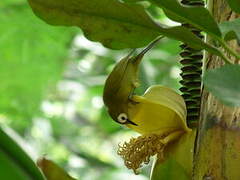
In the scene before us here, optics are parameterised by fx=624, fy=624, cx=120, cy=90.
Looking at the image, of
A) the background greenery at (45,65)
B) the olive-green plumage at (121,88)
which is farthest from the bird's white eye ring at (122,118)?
the background greenery at (45,65)

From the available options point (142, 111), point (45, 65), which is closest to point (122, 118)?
point (142, 111)

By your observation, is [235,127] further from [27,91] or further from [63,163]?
[63,163]

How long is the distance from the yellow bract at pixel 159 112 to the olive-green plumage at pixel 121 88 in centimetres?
1

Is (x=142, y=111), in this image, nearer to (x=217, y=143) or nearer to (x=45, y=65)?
(x=217, y=143)

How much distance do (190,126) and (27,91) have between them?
1.32 m

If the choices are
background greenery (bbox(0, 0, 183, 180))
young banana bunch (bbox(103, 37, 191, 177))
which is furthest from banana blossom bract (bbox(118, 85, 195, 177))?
background greenery (bbox(0, 0, 183, 180))

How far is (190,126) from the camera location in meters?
0.76

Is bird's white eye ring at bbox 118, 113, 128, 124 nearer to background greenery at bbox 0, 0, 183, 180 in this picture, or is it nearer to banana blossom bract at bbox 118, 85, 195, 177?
banana blossom bract at bbox 118, 85, 195, 177

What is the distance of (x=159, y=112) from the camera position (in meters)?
0.76

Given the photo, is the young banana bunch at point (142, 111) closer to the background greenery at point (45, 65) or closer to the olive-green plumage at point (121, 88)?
the olive-green plumage at point (121, 88)

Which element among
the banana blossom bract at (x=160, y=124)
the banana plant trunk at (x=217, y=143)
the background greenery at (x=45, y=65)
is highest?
the banana plant trunk at (x=217, y=143)

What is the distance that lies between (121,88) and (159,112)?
0.21 feet

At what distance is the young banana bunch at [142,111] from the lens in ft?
2.39

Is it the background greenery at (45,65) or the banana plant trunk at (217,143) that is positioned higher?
the banana plant trunk at (217,143)
